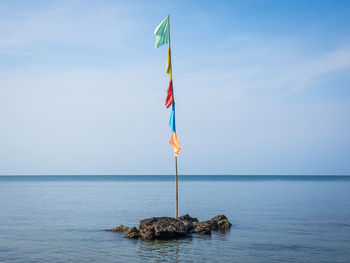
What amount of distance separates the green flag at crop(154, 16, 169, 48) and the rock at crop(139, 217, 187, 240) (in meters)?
11.6

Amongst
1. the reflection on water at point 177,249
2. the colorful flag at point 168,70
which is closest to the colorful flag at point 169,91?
the colorful flag at point 168,70

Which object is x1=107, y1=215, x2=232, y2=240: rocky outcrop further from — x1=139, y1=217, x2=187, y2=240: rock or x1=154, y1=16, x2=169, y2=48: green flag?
x1=154, y1=16, x2=169, y2=48: green flag

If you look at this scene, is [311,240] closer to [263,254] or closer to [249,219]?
[263,254]

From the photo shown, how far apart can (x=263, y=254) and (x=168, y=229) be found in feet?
19.7

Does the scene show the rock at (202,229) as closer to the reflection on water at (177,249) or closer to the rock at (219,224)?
the reflection on water at (177,249)

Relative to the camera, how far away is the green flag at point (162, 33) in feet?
82.9

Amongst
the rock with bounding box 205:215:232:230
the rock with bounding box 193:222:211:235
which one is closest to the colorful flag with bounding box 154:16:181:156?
the rock with bounding box 193:222:211:235

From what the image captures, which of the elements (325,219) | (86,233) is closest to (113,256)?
(86,233)

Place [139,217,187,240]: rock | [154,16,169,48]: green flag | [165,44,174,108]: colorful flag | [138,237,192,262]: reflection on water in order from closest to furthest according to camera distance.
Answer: [138,237,192,262]: reflection on water, [139,217,187,240]: rock, [154,16,169,48]: green flag, [165,44,174,108]: colorful flag

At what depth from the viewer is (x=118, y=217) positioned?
3366cm

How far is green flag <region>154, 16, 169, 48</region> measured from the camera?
995 inches

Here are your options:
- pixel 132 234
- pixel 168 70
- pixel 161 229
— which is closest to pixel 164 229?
pixel 161 229

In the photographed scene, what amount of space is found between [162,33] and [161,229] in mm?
12880

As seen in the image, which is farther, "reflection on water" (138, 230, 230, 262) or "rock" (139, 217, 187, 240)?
"rock" (139, 217, 187, 240)
